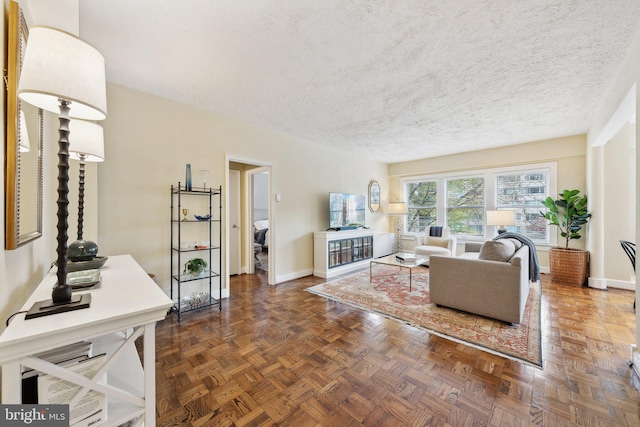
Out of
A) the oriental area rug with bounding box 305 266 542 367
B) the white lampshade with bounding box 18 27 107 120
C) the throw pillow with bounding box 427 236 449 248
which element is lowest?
the oriental area rug with bounding box 305 266 542 367

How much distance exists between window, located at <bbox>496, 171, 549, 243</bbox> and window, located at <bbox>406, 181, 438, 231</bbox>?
132 centimetres

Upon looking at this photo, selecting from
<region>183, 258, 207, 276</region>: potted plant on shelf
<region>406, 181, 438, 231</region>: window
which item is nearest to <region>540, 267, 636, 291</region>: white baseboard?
<region>406, 181, 438, 231</region>: window

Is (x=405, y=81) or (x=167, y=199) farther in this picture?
(x=167, y=199)

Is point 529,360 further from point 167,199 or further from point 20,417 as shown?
point 167,199

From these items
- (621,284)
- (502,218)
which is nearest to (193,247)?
(502,218)

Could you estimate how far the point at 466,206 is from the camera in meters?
5.58

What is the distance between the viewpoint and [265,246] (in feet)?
21.9

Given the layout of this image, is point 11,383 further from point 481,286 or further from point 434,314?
point 481,286

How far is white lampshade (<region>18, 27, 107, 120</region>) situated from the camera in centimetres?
79

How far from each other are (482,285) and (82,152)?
3564 mm

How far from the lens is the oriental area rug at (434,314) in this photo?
2137 millimetres

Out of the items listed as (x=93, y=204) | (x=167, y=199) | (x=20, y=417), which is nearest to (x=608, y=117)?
(x=20, y=417)

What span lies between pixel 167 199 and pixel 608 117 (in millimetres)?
4962

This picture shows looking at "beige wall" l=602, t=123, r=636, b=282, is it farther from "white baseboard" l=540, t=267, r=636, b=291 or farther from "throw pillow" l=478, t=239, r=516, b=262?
"throw pillow" l=478, t=239, r=516, b=262
